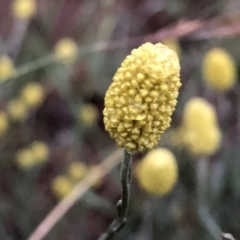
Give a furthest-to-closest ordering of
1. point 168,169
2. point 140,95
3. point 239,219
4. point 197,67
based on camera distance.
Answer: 1. point 197,67
2. point 239,219
3. point 168,169
4. point 140,95

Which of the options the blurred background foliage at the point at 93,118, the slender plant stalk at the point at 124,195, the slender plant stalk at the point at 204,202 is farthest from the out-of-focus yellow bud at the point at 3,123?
the slender plant stalk at the point at 124,195

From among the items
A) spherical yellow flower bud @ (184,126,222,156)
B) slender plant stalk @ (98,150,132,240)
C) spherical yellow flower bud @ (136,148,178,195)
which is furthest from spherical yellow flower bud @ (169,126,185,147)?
slender plant stalk @ (98,150,132,240)

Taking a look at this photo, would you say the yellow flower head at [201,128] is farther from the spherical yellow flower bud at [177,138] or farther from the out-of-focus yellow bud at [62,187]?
the out-of-focus yellow bud at [62,187]

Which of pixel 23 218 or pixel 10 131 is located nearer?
pixel 23 218

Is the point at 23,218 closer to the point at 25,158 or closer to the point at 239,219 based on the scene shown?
the point at 25,158

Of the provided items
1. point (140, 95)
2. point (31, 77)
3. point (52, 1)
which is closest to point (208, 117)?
point (140, 95)

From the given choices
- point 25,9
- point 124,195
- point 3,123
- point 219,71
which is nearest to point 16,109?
point 3,123

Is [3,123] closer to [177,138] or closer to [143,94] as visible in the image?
[177,138]
